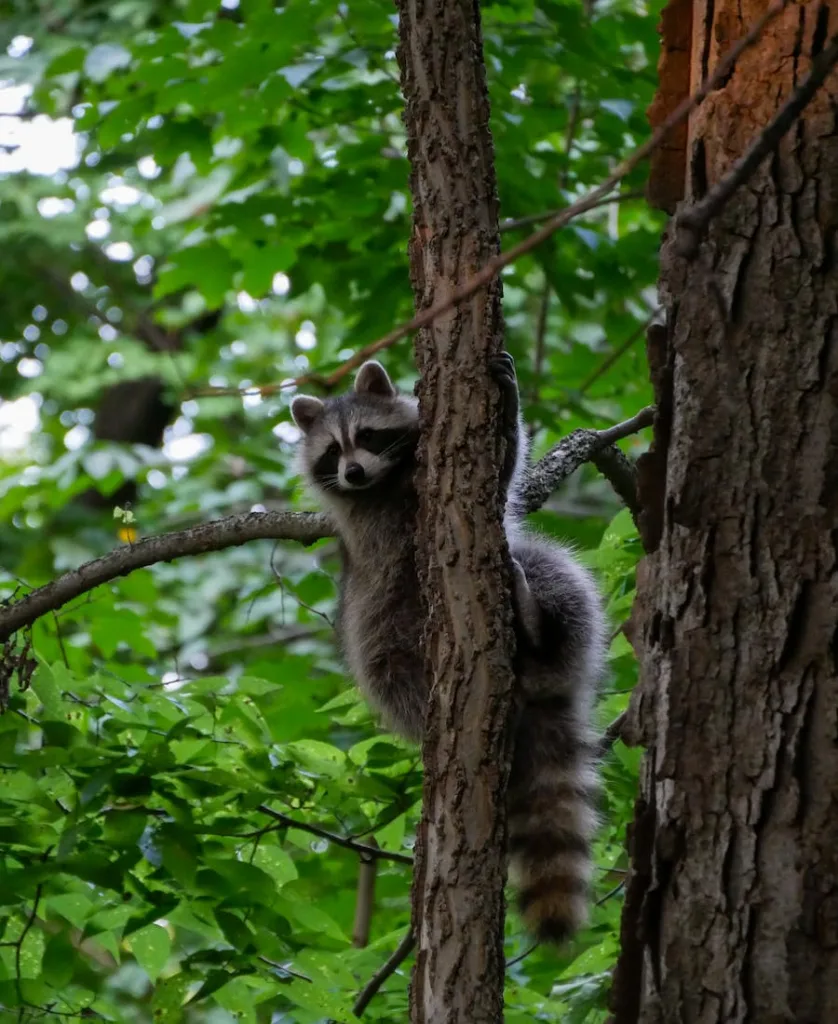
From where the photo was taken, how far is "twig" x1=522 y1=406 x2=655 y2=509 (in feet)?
9.57

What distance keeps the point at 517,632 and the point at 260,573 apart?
14.7 feet

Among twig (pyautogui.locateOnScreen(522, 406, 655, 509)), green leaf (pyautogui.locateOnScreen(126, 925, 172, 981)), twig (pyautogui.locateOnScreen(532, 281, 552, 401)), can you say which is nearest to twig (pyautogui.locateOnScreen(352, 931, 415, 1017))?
green leaf (pyautogui.locateOnScreen(126, 925, 172, 981))

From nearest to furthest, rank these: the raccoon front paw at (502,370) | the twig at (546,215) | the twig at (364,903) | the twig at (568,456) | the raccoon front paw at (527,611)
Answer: the twig at (546,215), the raccoon front paw at (502,370), the raccoon front paw at (527,611), the twig at (568,456), the twig at (364,903)

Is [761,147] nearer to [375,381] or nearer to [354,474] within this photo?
[354,474]

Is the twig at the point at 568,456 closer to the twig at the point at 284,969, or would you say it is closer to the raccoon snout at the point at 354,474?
the raccoon snout at the point at 354,474

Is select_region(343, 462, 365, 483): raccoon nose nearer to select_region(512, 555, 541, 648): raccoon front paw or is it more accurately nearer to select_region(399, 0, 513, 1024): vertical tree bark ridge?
select_region(512, 555, 541, 648): raccoon front paw

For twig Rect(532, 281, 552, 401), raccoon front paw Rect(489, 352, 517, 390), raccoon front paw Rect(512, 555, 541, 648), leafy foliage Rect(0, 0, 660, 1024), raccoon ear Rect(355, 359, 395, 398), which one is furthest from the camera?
twig Rect(532, 281, 552, 401)

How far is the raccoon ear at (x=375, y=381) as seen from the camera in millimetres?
4336

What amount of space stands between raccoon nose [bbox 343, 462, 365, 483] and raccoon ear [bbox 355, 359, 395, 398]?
647mm

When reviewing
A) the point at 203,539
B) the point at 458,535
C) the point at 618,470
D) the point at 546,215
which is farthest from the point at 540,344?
the point at 546,215

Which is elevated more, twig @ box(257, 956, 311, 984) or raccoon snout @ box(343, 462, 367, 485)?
raccoon snout @ box(343, 462, 367, 485)

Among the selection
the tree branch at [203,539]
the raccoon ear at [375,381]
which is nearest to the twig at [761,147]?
the tree branch at [203,539]

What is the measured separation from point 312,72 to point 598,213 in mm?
2709

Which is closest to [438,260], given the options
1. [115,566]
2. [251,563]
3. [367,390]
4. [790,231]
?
[790,231]
